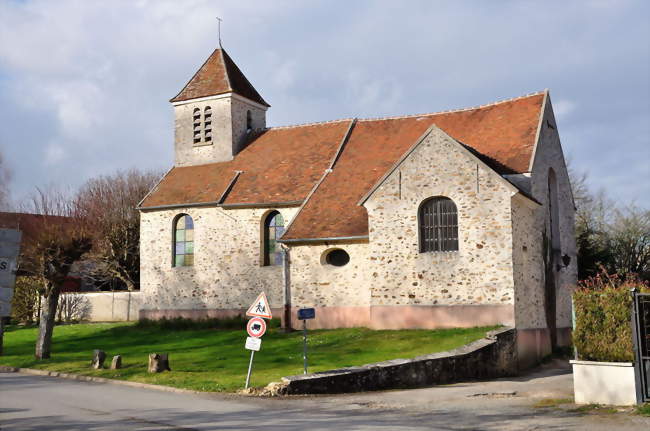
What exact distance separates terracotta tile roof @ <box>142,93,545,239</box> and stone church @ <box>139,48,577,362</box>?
0.07 meters

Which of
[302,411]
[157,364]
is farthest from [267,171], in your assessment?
[302,411]

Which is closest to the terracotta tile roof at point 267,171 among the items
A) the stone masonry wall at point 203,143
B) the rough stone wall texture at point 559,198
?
the stone masonry wall at point 203,143

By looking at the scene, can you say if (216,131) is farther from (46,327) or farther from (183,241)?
(46,327)

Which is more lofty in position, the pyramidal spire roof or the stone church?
the pyramidal spire roof

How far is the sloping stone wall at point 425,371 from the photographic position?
15641 mm

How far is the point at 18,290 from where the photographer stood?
36188mm

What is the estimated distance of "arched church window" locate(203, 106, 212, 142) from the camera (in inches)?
1298

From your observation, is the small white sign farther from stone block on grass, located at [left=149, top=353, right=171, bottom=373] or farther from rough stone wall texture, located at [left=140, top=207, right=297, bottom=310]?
rough stone wall texture, located at [left=140, top=207, right=297, bottom=310]

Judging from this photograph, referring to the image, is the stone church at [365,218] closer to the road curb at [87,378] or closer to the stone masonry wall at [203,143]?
the stone masonry wall at [203,143]

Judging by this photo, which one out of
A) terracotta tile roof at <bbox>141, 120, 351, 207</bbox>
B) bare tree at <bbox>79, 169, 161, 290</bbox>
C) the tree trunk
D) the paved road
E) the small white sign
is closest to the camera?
the paved road

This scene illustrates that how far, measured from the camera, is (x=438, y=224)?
2300cm

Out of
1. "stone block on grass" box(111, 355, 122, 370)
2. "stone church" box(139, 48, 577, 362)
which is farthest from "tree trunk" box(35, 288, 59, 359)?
"stone church" box(139, 48, 577, 362)

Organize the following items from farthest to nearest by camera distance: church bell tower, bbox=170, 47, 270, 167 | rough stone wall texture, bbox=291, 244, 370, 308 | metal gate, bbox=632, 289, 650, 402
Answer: church bell tower, bbox=170, 47, 270, 167 → rough stone wall texture, bbox=291, 244, 370, 308 → metal gate, bbox=632, 289, 650, 402

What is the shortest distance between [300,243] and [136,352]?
6885 mm
